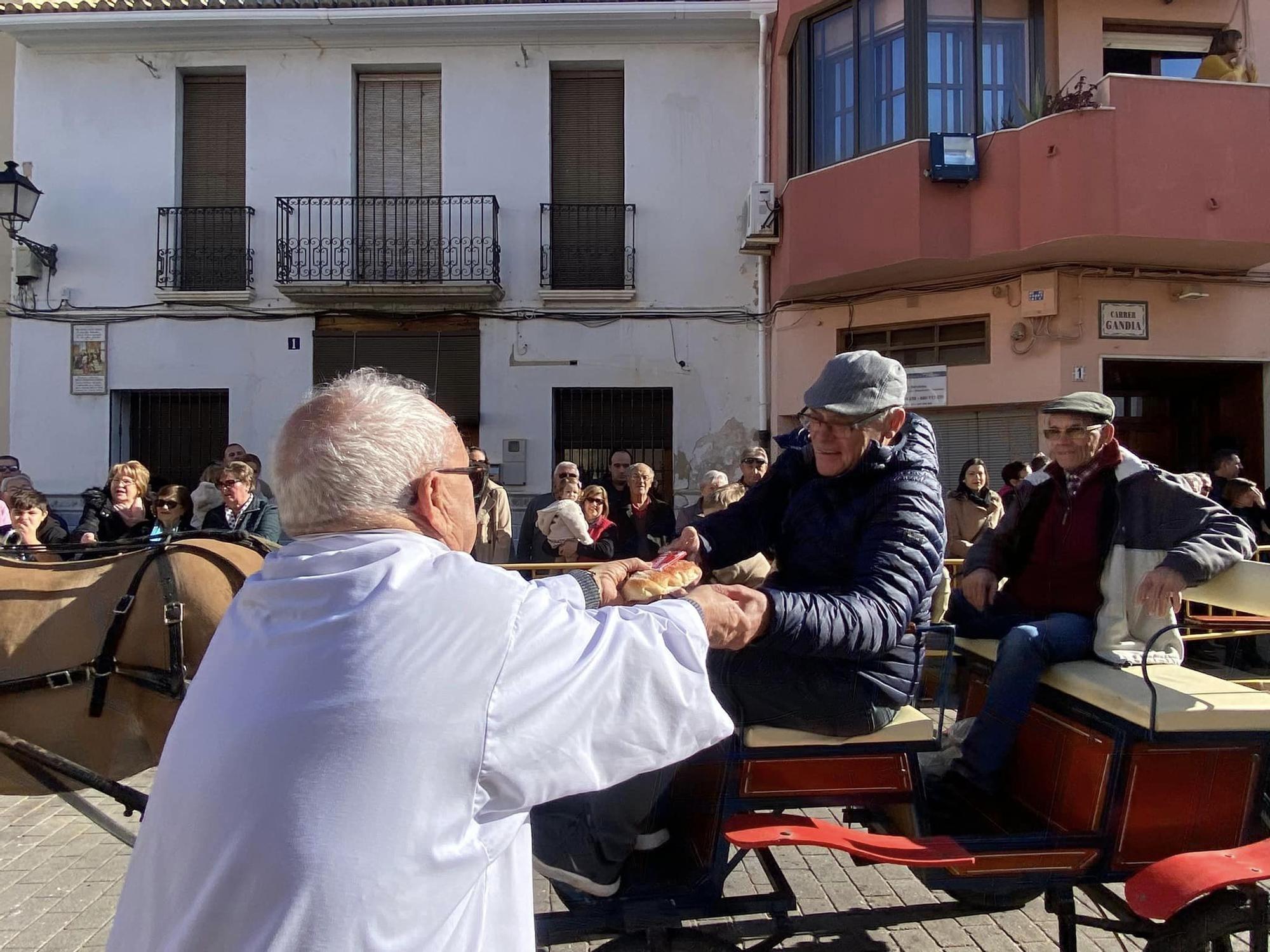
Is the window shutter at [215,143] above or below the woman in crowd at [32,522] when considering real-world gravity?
above

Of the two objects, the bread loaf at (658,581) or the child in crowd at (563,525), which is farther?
the child in crowd at (563,525)

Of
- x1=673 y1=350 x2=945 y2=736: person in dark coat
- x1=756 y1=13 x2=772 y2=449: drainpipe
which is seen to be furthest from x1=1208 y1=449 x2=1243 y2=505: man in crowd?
x1=673 y1=350 x2=945 y2=736: person in dark coat

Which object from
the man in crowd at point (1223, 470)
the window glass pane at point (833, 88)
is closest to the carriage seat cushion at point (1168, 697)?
the man in crowd at point (1223, 470)

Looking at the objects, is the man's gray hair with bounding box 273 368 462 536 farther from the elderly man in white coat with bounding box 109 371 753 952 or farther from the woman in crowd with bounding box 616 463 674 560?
the woman in crowd with bounding box 616 463 674 560

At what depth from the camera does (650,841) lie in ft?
8.93

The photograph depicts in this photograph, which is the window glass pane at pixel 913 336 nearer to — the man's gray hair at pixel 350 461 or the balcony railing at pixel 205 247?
the balcony railing at pixel 205 247

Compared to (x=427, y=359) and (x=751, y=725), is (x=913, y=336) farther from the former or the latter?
(x=751, y=725)

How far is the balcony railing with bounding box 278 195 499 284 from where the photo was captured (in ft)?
37.9

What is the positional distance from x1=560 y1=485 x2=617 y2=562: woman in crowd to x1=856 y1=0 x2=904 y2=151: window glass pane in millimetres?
5508

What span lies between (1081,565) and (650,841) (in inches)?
71.5

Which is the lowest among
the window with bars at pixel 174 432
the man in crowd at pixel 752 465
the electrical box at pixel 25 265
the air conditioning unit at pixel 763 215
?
the man in crowd at pixel 752 465

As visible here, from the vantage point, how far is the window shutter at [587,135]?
473 inches

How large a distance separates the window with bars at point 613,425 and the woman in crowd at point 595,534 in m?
4.20

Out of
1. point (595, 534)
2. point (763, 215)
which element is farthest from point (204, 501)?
point (763, 215)
